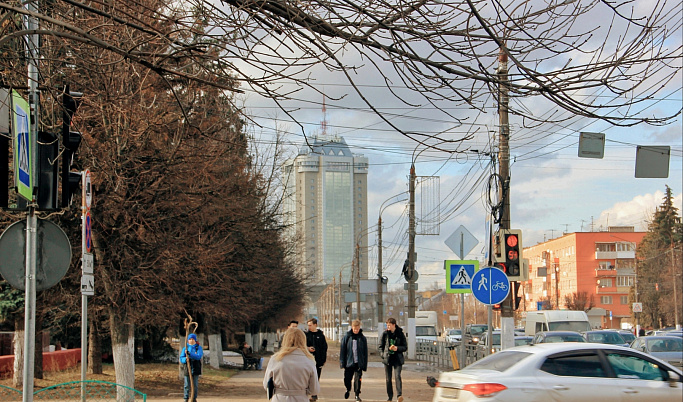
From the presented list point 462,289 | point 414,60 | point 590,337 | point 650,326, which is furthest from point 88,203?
point 650,326

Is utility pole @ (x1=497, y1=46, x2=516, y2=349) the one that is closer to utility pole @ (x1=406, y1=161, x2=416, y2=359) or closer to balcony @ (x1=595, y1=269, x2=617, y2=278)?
utility pole @ (x1=406, y1=161, x2=416, y2=359)

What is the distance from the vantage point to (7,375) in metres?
21.8

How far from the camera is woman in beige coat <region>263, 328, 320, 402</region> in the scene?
8273mm

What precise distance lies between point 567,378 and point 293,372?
12.9 feet

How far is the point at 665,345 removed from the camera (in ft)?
78.5

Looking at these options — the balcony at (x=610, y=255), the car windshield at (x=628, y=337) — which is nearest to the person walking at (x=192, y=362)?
the car windshield at (x=628, y=337)

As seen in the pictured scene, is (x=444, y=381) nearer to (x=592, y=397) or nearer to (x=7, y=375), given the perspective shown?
(x=592, y=397)

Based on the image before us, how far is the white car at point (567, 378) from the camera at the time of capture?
9.90m

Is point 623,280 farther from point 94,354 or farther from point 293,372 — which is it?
point 293,372

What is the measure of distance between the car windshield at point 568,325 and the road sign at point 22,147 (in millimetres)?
31476

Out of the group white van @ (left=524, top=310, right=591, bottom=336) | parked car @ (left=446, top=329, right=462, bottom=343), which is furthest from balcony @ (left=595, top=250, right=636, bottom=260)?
white van @ (left=524, top=310, right=591, bottom=336)

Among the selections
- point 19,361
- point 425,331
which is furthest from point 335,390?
point 425,331

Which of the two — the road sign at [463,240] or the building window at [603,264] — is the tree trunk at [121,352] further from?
the building window at [603,264]

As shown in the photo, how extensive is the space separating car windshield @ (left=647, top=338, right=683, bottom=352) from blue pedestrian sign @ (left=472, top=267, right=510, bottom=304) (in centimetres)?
1010
